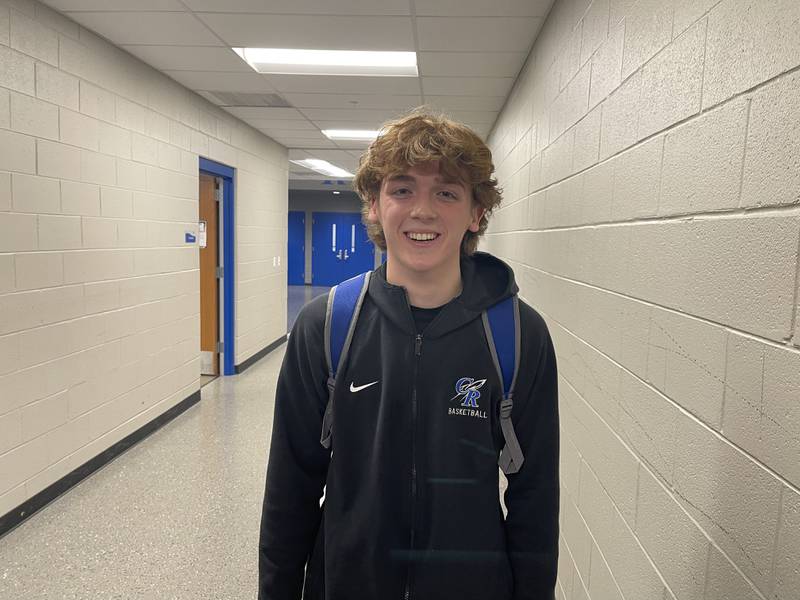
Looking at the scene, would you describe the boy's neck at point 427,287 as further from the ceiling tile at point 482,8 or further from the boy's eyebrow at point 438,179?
the ceiling tile at point 482,8

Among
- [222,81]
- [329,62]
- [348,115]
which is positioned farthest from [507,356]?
[348,115]

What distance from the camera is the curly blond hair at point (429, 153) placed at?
1199 millimetres

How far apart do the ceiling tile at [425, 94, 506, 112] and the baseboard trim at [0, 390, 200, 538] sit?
329 cm

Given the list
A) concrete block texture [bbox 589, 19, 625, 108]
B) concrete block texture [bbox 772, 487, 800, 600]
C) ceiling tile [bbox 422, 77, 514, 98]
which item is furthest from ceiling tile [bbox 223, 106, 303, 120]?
concrete block texture [bbox 772, 487, 800, 600]

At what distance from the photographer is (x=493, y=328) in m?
1.22

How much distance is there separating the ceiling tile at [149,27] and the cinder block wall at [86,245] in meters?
0.12

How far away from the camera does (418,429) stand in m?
1.18

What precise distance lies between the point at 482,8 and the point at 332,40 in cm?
98

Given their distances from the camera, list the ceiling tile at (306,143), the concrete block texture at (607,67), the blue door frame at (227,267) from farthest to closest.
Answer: the ceiling tile at (306,143), the blue door frame at (227,267), the concrete block texture at (607,67)

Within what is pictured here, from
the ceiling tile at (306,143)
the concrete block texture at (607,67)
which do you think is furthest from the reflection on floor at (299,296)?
the concrete block texture at (607,67)

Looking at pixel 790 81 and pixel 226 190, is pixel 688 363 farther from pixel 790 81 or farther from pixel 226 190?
pixel 226 190

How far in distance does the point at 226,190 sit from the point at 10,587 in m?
4.22

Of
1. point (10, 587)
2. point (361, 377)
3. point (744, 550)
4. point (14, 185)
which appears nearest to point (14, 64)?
point (14, 185)

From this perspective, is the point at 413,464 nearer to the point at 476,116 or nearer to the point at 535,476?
the point at 535,476
